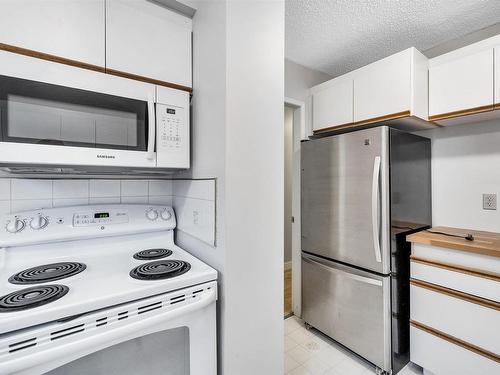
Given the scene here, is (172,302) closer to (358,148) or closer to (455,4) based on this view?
(358,148)

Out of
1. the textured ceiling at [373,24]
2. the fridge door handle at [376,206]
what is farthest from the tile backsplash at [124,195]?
the textured ceiling at [373,24]

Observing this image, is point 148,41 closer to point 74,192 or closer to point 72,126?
point 72,126

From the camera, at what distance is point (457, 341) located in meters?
1.49

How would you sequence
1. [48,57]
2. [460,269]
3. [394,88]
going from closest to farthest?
[48,57] < [460,269] < [394,88]

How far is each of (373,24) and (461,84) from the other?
0.73 m

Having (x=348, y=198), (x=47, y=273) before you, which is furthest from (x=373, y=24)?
(x=47, y=273)

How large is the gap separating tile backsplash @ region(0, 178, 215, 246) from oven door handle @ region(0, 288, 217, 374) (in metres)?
0.30

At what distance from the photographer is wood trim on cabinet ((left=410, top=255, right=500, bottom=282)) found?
1360 mm

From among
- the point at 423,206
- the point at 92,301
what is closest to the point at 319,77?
the point at 423,206

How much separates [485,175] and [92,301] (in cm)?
255

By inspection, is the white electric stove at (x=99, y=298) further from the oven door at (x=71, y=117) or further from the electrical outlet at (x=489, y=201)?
the electrical outlet at (x=489, y=201)

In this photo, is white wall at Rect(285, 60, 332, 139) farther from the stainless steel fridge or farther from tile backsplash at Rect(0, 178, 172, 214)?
tile backsplash at Rect(0, 178, 172, 214)

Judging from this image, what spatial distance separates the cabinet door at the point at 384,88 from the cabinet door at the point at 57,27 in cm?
177

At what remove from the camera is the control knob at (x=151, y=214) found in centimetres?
150
